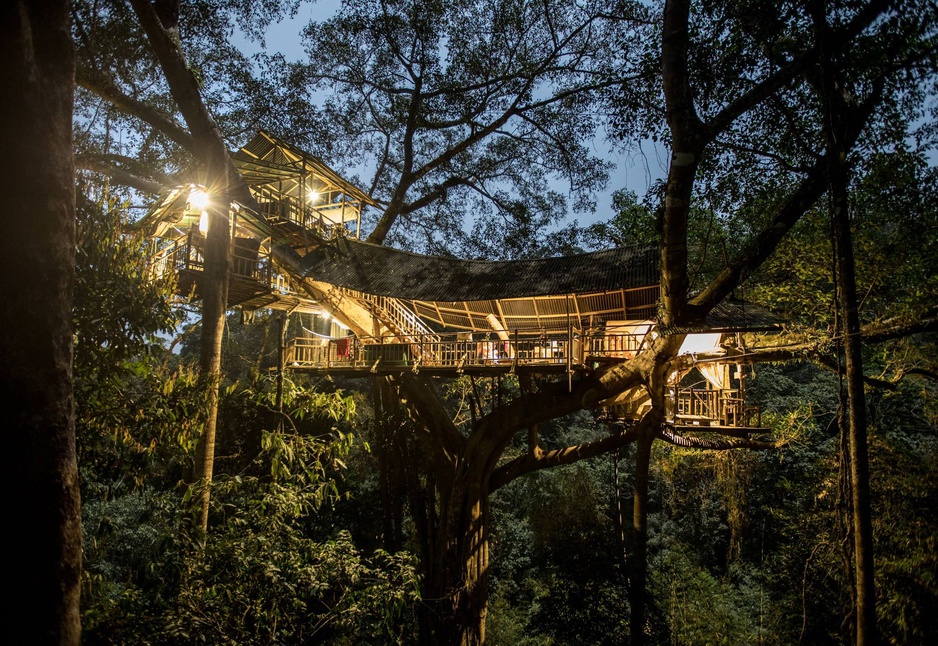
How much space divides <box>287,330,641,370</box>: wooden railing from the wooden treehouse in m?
0.02

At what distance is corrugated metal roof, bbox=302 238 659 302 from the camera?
313 inches

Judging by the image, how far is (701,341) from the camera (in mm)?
7793

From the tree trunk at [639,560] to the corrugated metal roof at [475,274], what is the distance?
273 centimetres

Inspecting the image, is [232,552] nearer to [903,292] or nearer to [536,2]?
[903,292]

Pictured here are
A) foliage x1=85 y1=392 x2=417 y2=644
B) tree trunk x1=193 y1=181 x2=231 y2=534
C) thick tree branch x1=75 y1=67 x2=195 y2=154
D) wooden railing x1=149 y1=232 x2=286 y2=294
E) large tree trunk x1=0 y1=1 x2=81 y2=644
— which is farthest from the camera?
wooden railing x1=149 y1=232 x2=286 y2=294

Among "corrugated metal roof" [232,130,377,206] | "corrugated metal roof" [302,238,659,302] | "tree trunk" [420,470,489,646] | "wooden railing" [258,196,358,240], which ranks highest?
"corrugated metal roof" [232,130,377,206]

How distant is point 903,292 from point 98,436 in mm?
9535

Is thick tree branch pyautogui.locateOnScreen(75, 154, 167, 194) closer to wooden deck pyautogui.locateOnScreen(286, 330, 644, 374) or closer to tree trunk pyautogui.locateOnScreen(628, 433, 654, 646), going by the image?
wooden deck pyautogui.locateOnScreen(286, 330, 644, 374)

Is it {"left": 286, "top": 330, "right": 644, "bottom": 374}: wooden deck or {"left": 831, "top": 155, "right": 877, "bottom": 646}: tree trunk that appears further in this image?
{"left": 286, "top": 330, "right": 644, "bottom": 374}: wooden deck

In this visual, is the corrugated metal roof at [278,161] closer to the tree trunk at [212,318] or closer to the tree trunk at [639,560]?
the tree trunk at [212,318]

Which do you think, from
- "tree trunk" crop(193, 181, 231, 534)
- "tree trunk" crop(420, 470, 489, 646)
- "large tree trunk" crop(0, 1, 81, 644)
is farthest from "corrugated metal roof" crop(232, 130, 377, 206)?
"large tree trunk" crop(0, 1, 81, 644)

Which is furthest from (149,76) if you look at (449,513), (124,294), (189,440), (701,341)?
(701,341)

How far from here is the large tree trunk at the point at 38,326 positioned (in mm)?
2254

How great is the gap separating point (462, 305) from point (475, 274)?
627 millimetres
